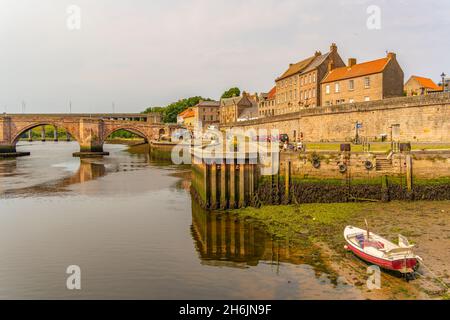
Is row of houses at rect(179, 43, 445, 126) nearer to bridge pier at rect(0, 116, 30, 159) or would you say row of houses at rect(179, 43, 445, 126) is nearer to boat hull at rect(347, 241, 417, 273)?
boat hull at rect(347, 241, 417, 273)

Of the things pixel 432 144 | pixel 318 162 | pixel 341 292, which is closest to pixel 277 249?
pixel 341 292

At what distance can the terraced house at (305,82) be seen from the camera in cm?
6206

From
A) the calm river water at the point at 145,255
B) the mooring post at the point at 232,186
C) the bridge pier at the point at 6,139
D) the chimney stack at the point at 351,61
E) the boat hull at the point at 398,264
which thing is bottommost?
the calm river water at the point at 145,255

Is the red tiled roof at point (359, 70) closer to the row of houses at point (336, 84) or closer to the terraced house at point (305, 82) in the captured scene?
the row of houses at point (336, 84)

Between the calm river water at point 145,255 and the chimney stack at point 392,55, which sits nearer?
the calm river water at point 145,255

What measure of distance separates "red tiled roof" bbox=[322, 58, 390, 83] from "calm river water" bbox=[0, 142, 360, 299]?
104 ft

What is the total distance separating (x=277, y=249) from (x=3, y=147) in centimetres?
7885

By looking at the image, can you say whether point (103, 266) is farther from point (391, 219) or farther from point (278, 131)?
point (278, 131)

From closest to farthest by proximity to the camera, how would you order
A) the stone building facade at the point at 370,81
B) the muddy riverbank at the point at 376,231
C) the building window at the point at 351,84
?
the muddy riverbank at the point at 376,231 → the stone building facade at the point at 370,81 → the building window at the point at 351,84

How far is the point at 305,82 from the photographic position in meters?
66.2

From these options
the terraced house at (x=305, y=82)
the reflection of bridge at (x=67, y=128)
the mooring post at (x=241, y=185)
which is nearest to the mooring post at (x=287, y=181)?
the mooring post at (x=241, y=185)

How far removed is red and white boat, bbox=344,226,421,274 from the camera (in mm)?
14148

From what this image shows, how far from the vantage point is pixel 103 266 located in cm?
1639

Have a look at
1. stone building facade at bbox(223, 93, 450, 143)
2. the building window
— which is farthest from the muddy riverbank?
the building window
